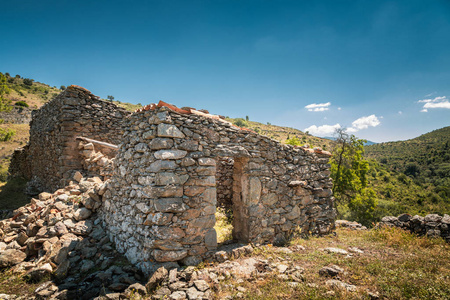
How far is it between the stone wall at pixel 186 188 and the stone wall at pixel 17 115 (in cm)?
3338

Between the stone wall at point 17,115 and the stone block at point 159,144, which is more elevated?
the stone wall at point 17,115

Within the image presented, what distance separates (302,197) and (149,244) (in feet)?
14.8

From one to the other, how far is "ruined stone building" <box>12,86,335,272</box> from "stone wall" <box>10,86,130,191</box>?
4 centimetres

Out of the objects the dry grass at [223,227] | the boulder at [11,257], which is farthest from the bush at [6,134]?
the dry grass at [223,227]

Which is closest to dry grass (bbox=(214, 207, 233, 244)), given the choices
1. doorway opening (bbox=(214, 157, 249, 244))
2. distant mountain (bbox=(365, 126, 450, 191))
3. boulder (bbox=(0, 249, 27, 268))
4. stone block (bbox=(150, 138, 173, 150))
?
doorway opening (bbox=(214, 157, 249, 244))

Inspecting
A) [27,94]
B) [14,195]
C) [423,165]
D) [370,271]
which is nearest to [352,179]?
[370,271]

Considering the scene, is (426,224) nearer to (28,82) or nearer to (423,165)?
(423,165)

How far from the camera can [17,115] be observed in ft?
87.7

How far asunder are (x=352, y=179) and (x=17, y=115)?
41043mm

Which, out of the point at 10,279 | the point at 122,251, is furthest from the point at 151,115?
the point at 10,279

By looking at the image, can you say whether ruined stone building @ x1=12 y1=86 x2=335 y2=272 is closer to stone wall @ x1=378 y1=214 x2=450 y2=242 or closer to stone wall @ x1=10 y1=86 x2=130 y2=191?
stone wall @ x1=10 y1=86 x2=130 y2=191

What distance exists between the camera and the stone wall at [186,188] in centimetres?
377

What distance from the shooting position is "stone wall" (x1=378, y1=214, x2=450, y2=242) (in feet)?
20.4

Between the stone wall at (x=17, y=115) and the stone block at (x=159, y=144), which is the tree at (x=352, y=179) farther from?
the stone wall at (x=17, y=115)
